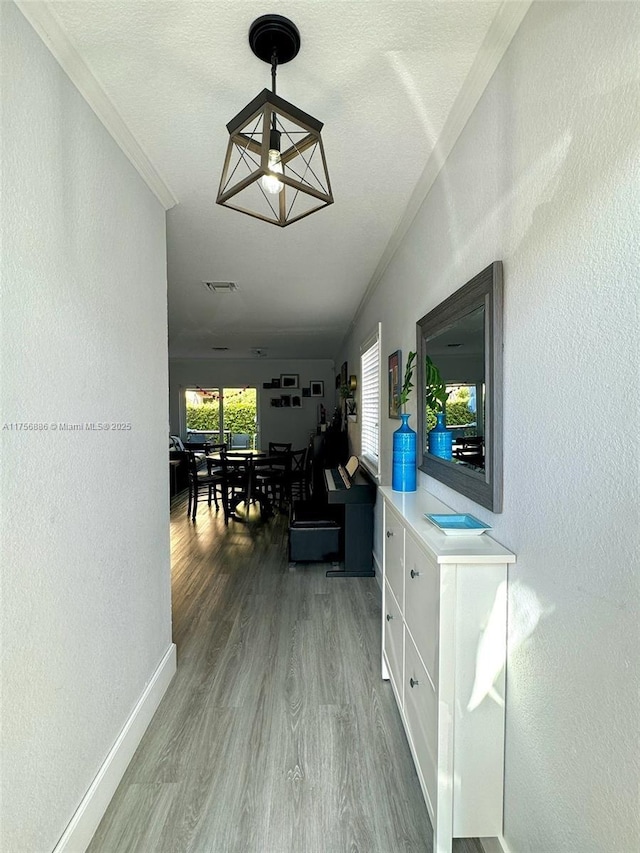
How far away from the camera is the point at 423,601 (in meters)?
1.45

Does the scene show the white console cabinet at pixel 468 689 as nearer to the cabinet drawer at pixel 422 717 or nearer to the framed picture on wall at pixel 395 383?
the cabinet drawer at pixel 422 717

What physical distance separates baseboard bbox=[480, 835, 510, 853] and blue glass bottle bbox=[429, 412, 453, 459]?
1217 mm

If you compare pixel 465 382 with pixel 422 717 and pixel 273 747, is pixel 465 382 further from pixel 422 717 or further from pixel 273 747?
pixel 273 747

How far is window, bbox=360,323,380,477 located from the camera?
12.5ft

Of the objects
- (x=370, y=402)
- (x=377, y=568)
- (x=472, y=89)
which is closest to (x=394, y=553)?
(x=377, y=568)

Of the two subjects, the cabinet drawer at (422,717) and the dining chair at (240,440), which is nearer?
the cabinet drawer at (422,717)

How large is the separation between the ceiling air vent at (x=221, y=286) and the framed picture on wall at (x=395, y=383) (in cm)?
161

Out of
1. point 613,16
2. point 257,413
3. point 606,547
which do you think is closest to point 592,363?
point 606,547

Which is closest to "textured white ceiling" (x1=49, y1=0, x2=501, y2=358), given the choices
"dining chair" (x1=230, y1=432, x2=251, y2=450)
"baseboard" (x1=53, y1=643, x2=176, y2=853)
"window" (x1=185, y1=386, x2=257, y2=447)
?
"baseboard" (x1=53, y1=643, x2=176, y2=853)

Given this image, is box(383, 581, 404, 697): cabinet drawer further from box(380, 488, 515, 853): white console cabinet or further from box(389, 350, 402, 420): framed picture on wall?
box(389, 350, 402, 420): framed picture on wall

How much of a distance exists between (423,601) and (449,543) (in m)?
0.26

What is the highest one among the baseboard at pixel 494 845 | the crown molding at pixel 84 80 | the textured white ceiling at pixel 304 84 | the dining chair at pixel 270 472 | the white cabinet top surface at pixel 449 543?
the textured white ceiling at pixel 304 84

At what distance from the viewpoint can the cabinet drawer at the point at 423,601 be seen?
1305 mm

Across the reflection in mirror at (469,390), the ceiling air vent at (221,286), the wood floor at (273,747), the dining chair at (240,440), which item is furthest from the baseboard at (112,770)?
the dining chair at (240,440)
